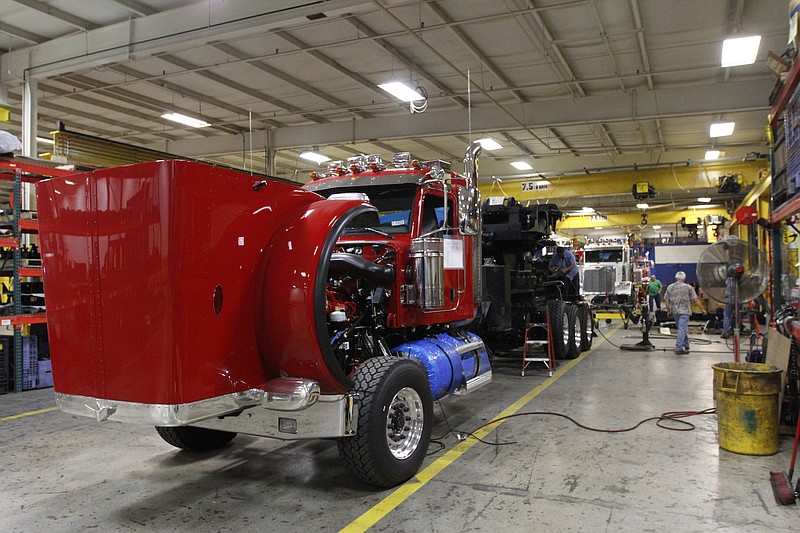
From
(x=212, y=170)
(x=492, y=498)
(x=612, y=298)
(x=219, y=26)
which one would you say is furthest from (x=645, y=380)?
(x=612, y=298)

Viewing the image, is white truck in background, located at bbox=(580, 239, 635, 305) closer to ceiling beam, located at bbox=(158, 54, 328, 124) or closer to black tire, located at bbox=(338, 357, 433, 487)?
ceiling beam, located at bbox=(158, 54, 328, 124)

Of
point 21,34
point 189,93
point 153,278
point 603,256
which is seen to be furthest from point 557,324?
point 603,256

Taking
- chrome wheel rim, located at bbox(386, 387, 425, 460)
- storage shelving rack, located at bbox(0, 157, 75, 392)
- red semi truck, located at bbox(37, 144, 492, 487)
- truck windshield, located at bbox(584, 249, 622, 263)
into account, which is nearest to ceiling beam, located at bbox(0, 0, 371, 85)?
storage shelving rack, located at bbox(0, 157, 75, 392)

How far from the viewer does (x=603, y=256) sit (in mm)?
19891

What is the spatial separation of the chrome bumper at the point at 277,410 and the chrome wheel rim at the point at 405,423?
58cm

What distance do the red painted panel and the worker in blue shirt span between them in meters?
8.79

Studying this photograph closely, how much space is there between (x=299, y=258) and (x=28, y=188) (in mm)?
8689

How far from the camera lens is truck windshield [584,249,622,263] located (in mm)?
19688

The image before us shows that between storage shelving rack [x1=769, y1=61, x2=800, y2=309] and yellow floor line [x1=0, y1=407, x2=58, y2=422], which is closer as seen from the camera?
storage shelving rack [x1=769, y1=61, x2=800, y2=309]

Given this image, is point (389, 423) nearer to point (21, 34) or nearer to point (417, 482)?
point (417, 482)

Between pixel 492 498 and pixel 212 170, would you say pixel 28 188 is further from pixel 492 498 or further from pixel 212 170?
pixel 492 498

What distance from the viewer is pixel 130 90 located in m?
13.1

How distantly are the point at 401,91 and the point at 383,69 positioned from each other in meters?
0.62

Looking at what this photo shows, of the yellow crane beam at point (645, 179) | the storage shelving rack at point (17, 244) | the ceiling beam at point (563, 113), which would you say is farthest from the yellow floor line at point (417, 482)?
the yellow crane beam at point (645, 179)
